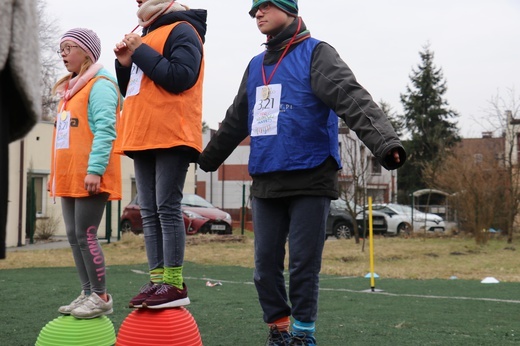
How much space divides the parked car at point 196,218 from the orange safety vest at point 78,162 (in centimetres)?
1636

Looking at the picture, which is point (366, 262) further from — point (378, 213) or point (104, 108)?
point (378, 213)

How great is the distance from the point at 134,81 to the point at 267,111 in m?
0.81

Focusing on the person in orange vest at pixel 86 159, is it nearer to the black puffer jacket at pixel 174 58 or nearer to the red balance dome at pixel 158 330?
the black puffer jacket at pixel 174 58

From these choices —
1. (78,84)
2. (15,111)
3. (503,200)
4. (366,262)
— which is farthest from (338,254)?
(15,111)

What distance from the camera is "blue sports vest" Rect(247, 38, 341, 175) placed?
359cm

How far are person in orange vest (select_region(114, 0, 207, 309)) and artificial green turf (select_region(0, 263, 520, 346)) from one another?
0.76 m

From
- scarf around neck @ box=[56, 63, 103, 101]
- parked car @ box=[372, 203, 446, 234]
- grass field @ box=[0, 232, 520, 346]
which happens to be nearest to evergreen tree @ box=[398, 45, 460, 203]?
parked car @ box=[372, 203, 446, 234]

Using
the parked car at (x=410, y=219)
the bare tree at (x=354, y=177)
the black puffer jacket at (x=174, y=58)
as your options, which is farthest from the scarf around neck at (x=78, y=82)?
the parked car at (x=410, y=219)

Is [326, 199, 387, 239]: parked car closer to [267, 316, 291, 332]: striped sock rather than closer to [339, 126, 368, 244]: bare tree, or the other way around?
[339, 126, 368, 244]: bare tree

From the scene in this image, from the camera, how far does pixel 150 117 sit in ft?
12.6

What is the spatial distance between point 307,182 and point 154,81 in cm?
100

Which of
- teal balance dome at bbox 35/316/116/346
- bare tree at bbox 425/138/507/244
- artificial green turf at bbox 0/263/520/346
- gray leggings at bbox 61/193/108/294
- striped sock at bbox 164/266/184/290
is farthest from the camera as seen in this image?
bare tree at bbox 425/138/507/244

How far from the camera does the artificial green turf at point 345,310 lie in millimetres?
4551

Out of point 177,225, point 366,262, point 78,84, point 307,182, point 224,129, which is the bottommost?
point 366,262
